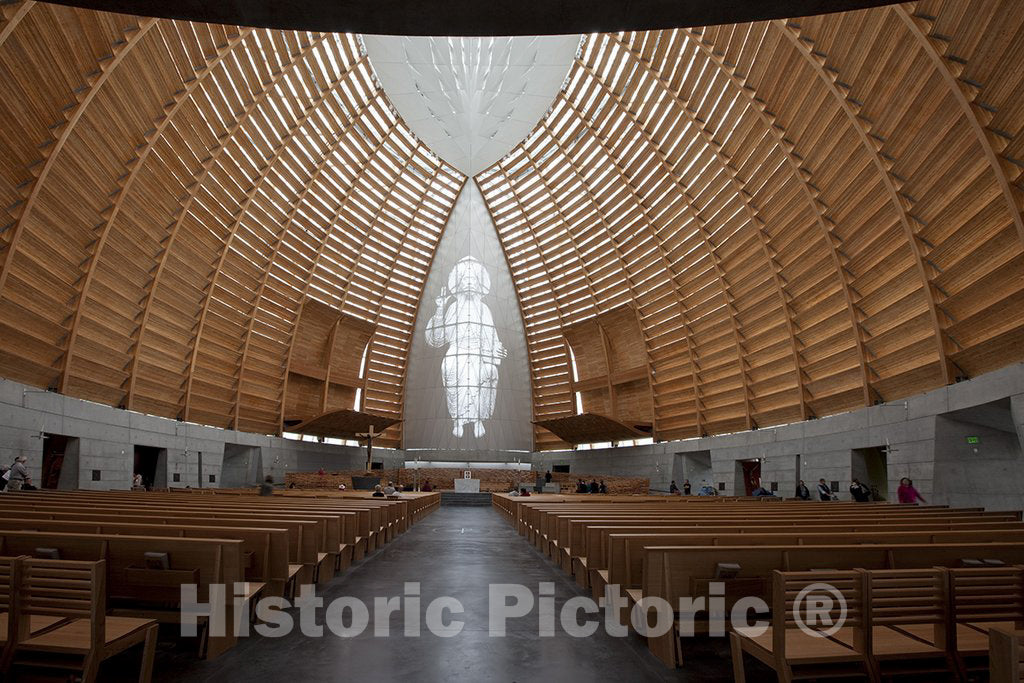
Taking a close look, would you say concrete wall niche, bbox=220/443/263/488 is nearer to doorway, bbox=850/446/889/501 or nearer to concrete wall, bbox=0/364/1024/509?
concrete wall, bbox=0/364/1024/509

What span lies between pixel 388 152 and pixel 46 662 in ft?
88.9

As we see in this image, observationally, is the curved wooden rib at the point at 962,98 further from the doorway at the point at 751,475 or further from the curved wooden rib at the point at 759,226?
the doorway at the point at 751,475

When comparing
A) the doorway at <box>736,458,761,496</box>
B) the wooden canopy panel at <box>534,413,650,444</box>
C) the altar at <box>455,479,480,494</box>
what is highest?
the wooden canopy panel at <box>534,413,650,444</box>

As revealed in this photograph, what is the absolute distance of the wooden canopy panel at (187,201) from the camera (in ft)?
46.4

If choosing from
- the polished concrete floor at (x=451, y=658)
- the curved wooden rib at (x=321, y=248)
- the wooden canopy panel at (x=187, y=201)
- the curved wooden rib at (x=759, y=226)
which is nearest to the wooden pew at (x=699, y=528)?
the polished concrete floor at (x=451, y=658)

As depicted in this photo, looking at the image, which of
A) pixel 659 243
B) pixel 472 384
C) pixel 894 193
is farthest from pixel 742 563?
→ pixel 472 384

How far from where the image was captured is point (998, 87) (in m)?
11.4

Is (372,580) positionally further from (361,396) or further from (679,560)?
(361,396)

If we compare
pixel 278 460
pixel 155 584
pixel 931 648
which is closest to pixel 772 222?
pixel 931 648

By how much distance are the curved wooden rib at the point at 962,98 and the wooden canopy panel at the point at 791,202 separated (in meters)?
0.04

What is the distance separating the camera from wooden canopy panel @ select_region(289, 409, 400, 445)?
28922 mm

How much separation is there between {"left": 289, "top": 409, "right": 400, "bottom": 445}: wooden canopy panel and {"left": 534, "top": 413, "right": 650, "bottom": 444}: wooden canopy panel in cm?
853

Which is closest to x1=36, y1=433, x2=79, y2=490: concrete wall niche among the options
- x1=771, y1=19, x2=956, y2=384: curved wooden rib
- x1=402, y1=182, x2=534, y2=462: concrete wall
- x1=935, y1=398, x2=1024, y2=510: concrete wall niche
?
x1=402, y1=182, x2=534, y2=462: concrete wall

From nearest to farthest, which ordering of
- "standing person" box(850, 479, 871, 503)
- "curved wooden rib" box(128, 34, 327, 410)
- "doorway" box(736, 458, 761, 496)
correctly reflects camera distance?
1. "standing person" box(850, 479, 871, 503)
2. "curved wooden rib" box(128, 34, 327, 410)
3. "doorway" box(736, 458, 761, 496)
